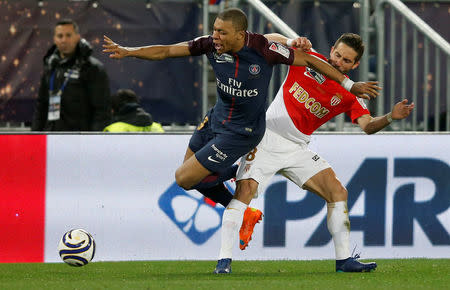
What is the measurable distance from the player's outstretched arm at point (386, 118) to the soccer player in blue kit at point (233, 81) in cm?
26

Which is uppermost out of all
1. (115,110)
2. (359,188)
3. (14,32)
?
(14,32)

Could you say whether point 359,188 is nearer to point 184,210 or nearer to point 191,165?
point 184,210

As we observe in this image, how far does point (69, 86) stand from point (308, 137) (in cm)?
290

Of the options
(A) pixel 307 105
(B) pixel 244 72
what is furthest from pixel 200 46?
(A) pixel 307 105

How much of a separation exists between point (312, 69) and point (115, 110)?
10.2 feet

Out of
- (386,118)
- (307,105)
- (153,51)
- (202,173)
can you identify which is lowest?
(202,173)

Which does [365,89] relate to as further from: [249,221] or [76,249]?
[76,249]

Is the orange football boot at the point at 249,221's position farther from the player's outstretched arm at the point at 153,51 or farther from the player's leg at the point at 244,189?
the player's outstretched arm at the point at 153,51

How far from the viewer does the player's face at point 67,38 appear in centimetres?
1112

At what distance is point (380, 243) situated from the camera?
10945 millimetres

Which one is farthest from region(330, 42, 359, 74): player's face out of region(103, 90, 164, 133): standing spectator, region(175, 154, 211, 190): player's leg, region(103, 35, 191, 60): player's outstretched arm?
region(103, 90, 164, 133): standing spectator

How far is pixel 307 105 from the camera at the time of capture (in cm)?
941

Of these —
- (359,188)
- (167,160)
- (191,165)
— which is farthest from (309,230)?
(191,165)

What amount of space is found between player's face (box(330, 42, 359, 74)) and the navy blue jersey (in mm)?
632
